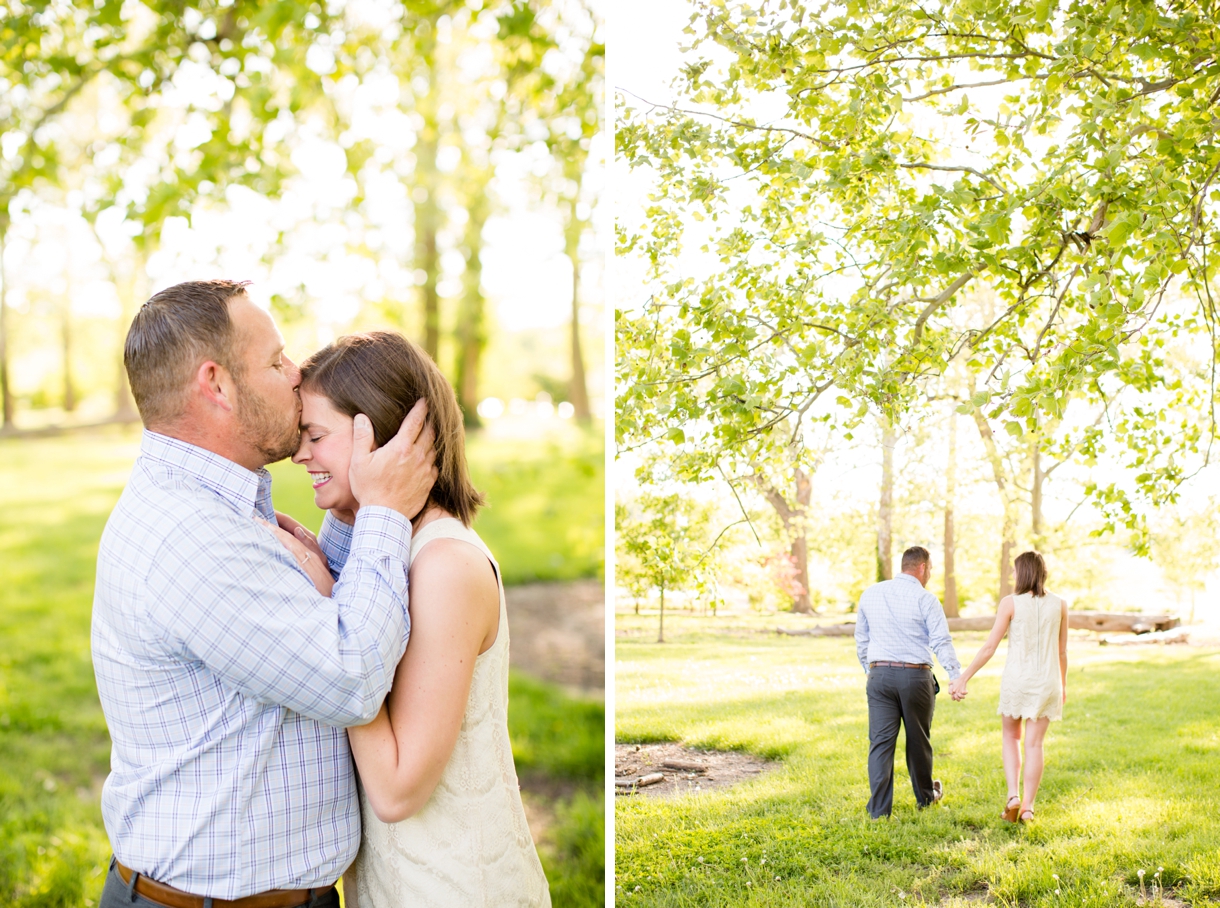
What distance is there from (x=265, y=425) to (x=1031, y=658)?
6.59 feet

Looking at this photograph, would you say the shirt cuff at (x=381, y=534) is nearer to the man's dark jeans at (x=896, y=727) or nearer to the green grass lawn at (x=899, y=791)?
the green grass lawn at (x=899, y=791)

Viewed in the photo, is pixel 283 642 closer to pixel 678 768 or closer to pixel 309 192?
pixel 678 768

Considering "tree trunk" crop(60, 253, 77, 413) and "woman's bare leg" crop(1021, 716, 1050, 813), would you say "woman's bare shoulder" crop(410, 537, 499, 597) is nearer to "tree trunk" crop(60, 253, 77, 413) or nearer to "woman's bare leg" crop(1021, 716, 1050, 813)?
"woman's bare leg" crop(1021, 716, 1050, 813)

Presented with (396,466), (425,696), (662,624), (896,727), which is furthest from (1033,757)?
(396,466)

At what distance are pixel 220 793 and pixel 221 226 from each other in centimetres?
325

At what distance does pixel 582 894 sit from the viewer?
291 centimetres

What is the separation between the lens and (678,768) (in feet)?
8.75

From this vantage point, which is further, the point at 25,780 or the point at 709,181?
the point at 25,780

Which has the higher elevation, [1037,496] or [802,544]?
[1037,496]

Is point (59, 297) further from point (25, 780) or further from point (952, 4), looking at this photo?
point (952, 4)

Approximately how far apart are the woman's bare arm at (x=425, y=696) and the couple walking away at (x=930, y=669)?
4.86ft

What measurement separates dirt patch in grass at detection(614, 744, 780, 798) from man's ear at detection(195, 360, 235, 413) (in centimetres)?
173

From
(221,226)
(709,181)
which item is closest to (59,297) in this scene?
(221,226)

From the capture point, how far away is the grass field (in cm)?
306
